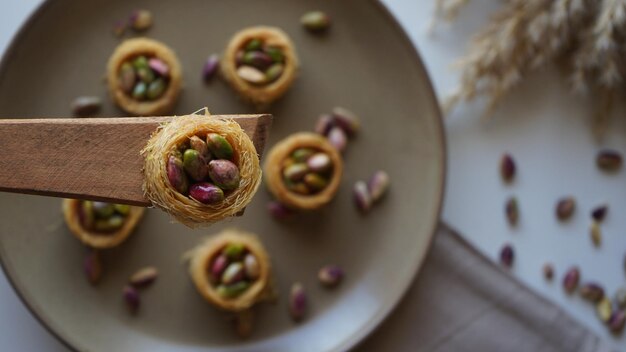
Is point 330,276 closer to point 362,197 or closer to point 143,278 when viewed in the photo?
point 362,197

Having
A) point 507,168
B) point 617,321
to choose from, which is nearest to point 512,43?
point 507,168

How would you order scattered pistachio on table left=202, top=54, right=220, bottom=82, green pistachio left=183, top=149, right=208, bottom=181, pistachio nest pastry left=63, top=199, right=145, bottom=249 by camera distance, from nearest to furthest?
green pistachio left=183, top=149, right=208, bottom=181 → pistachio nest pastry left=63, top=199, right=145, bottom=249 → scattered pistachio on table left=202, top=54, right=220, bottom=82

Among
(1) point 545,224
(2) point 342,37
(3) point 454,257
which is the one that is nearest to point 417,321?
(3) point 454,257

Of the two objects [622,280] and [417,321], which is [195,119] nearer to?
[417,321]

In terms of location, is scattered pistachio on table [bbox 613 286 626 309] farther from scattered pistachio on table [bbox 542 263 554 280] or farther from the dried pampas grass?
the dried pampas grass

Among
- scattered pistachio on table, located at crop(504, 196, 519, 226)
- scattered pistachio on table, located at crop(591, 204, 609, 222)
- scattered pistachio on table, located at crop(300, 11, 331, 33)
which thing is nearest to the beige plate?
scattered pistachio on table, located at crop(300, 11, 331, 33)

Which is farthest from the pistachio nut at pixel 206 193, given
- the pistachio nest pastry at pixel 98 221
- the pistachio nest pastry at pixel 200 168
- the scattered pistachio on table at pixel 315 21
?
the scattered pistachio on table at pixel 315 21

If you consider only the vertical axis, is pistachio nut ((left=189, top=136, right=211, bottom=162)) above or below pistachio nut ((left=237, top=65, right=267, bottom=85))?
above
